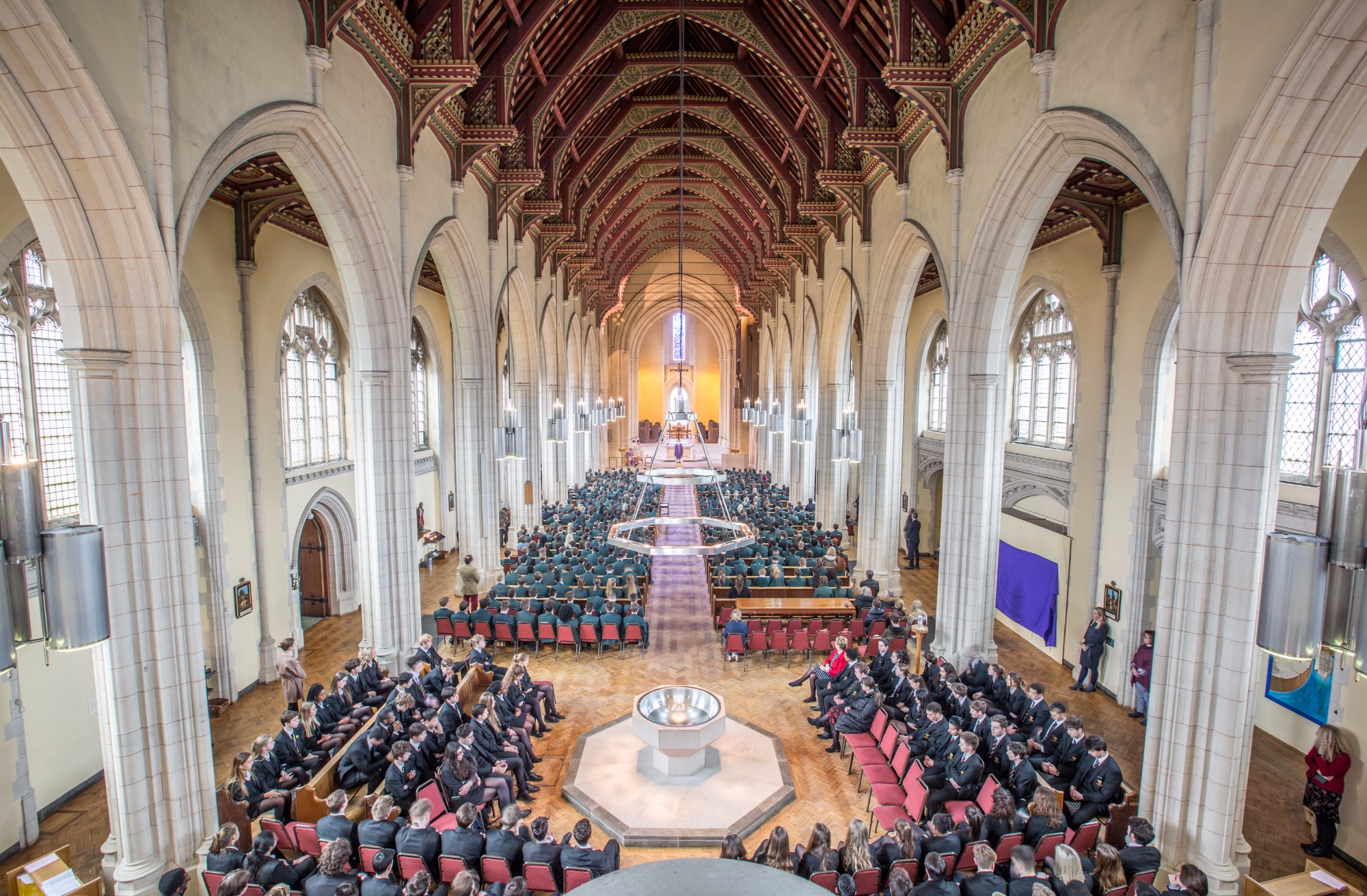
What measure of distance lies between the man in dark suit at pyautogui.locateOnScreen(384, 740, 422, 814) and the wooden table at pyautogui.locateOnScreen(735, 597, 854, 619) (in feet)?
21.4

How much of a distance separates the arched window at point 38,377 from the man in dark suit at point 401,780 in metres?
4.10

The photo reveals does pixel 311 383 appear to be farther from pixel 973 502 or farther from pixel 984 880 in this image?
pixel 984 880

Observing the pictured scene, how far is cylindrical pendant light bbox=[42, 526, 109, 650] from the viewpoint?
13.1 feet

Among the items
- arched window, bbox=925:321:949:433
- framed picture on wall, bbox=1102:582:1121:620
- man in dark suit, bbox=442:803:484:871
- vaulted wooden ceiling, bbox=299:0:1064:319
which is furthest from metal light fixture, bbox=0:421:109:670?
arched window, bbox=925:321:949:433

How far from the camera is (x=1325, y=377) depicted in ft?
25.1

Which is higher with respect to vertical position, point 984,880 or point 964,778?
point 984,880

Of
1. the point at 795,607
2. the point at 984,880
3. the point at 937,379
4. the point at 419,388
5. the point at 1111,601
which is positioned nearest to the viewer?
the point at 984,880

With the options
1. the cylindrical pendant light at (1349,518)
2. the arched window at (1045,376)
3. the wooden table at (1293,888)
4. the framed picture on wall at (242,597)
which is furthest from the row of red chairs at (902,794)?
the framed picture on wall at (242,597)

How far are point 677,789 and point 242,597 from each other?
738 cm

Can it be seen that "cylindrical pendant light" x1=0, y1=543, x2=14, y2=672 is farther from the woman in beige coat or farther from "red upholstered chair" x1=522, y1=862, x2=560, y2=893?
the woman in beige coat

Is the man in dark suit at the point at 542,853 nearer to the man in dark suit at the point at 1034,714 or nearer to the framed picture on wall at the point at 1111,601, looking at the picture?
the man in dark suit at the point at 1034,714

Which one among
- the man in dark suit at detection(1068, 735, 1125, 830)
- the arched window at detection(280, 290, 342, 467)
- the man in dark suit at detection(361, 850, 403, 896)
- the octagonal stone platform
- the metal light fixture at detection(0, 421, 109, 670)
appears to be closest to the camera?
the metal light fixture at detection(0, 421, 109, 670)

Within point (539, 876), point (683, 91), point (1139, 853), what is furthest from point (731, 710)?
point (683, 91)

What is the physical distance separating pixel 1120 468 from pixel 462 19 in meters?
11.7
